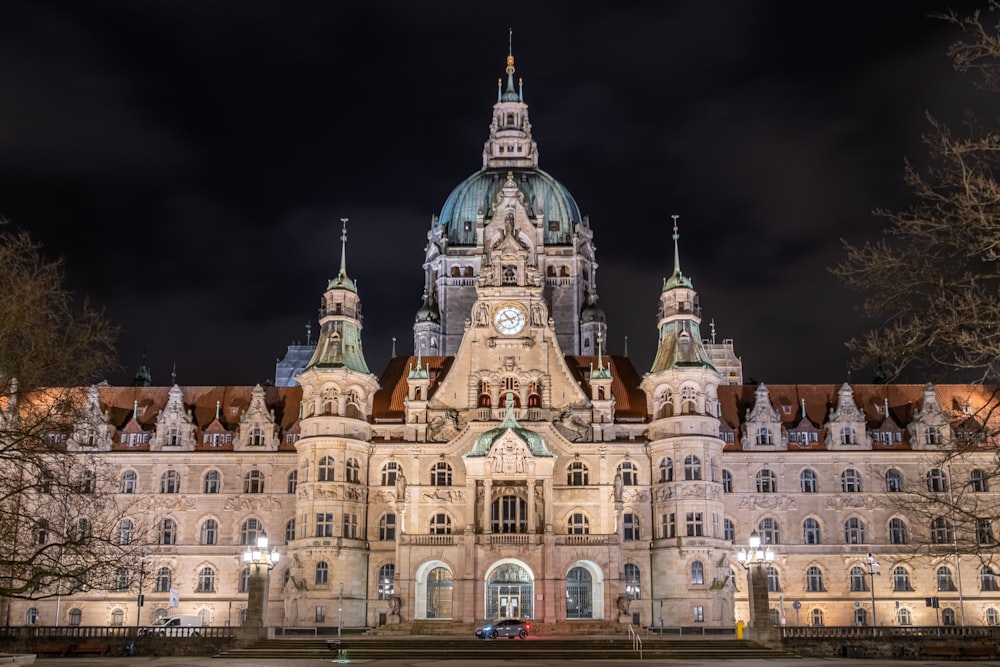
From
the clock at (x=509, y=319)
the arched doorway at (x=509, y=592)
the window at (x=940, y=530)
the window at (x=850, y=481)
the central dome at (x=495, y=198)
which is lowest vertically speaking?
the arched doorway at (x=509, y=592)

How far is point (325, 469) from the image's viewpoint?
68.2 metres

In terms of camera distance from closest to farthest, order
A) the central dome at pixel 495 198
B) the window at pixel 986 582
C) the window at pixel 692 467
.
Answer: the window at pixel 692 467 → the window at pixel 986 582 → the central dome at pixel 495 198

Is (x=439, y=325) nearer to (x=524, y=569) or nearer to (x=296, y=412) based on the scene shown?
(x=296, y=412)

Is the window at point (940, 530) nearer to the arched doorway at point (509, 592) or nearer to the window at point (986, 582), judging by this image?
the window at point (986, 582)

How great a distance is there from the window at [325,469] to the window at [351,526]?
2539mm

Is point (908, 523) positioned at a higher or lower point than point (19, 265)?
lower

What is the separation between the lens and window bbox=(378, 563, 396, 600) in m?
68.2

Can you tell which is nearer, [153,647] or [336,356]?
[153,647]

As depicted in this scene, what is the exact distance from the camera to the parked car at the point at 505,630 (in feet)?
176

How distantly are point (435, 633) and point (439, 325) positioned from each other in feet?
118

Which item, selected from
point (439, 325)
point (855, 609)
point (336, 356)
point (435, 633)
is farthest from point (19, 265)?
point (439, 325)

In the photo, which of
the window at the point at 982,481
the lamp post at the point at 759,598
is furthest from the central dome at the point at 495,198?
the lamp post at the point at 759,598

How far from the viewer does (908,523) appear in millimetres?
70000

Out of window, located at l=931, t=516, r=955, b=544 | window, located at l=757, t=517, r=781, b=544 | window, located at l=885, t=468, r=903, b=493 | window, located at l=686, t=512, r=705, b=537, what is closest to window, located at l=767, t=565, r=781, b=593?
window, located at l=757, t=517, r=781, b=544
